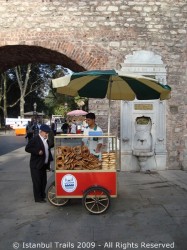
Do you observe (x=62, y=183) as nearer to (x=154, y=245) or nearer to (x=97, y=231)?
(x=97, y=231)

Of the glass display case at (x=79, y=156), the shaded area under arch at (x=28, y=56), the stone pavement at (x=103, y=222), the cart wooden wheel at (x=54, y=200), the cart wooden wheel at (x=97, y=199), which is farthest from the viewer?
the shaded area under arch at (x=28, y=56)

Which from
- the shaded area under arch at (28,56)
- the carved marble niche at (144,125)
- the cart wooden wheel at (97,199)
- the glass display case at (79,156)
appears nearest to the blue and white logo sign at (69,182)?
the glass display case at (79,156)

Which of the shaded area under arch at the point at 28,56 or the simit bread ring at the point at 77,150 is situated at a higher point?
the shaded area under arch at the point at 28,56

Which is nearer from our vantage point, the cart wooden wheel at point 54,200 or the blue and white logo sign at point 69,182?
the blue and white logo sign at point 69,182

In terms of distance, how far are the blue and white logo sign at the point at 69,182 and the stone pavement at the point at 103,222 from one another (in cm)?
43

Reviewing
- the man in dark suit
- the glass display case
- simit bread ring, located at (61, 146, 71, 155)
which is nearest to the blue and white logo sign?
the glass display case

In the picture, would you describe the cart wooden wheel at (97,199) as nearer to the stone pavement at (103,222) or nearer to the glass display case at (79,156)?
the stone pavement at (103,222)

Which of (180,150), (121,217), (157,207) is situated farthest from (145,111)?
(121,217)

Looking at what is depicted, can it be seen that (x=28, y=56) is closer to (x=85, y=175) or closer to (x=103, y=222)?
(x=85, y=175)

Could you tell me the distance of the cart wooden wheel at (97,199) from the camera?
5910 millimetres

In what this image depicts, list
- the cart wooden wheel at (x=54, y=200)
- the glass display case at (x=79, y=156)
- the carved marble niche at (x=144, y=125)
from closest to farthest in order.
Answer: the glass display case at (x=79, y=156) < the cart wooden wheel at (x=54, y=200) < the carved marble niche at (x=144, y=125)

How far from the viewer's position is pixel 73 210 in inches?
245

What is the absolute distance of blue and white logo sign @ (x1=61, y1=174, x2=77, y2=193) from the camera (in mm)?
6004

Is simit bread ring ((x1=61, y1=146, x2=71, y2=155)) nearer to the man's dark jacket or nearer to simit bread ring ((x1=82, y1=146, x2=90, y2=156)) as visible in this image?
simit bread ring ((x1=82, y1=146, x2=90, y2=156))
